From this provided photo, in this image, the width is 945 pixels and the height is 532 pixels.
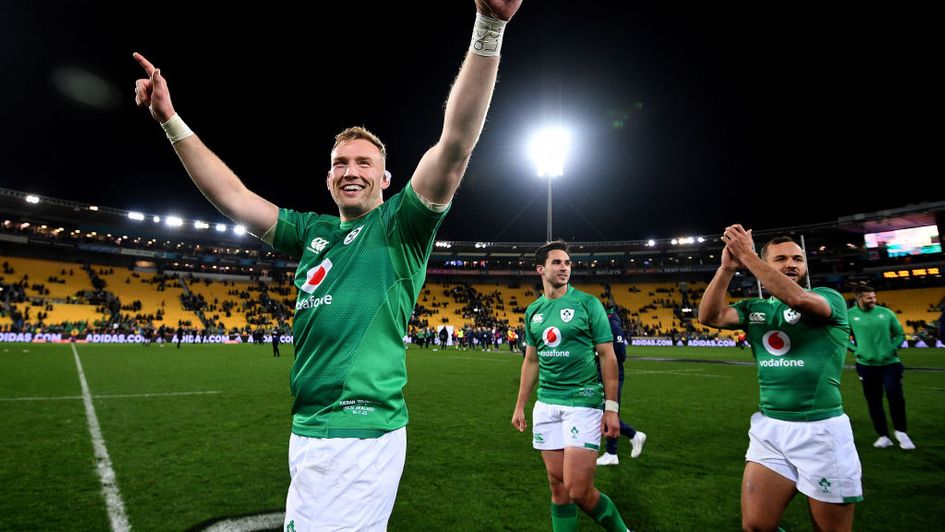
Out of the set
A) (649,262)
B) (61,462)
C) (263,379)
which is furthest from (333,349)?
(649,262)

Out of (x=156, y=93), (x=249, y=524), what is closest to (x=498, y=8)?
(x=156, y=93)

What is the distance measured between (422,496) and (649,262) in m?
69.1

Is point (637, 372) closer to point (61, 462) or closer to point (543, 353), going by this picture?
point (543, 353)

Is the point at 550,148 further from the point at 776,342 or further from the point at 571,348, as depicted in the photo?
the point at 776,342

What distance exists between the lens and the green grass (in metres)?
4.54

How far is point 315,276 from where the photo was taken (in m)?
1.98

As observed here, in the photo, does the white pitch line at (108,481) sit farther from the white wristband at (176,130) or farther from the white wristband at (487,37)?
the white wristband at (487,37)

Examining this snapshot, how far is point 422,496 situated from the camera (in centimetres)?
505

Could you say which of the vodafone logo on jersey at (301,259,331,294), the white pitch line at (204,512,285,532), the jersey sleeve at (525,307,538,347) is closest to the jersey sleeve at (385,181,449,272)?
the vodafone logo on jersey at (301,259,331,294)

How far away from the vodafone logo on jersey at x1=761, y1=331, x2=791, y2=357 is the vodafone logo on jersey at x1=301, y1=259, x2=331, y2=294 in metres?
3.35

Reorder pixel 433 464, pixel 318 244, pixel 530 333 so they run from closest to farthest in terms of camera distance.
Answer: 1. pixel 318 244
2. pixel 530 333
3. pixel 433 464

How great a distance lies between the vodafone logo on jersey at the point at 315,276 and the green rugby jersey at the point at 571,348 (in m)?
2.95

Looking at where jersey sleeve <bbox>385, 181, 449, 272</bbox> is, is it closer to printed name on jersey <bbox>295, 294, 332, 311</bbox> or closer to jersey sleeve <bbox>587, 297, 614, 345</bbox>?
printed name on jersey <bbox>295, 294, 332, 311</bbox>

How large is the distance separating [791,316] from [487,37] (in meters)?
3.27
